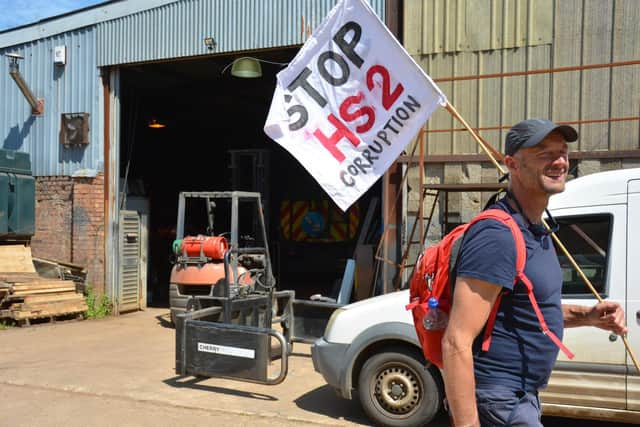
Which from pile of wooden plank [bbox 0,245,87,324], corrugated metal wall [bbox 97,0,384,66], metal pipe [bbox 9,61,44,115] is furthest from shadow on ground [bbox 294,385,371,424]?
metal pipe [bbox 9,61,44,115]

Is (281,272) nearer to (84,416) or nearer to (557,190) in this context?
(84,416)

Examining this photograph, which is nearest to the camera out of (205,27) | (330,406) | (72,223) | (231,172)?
(330,406)

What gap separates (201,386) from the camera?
24.9 ft

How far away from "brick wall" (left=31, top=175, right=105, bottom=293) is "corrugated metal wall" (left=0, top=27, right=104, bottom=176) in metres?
0.33

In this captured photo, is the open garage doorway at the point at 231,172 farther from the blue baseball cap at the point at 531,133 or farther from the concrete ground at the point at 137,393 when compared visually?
the blue baseball cap at the point at 531,133

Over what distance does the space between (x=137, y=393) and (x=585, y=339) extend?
4699 mm

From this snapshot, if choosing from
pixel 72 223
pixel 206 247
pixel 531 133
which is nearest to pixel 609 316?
pixel 531 133

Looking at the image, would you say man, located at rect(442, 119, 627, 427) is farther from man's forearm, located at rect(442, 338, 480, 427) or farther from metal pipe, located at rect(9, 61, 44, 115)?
metal pipe, located at rect(9, 61, 44, 115)

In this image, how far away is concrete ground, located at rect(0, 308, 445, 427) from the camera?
6.35 m

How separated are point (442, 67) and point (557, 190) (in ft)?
27.2

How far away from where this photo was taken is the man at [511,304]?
2.35 metres

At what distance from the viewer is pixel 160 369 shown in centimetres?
852

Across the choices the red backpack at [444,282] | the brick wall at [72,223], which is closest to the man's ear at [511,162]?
the red backpack at [444,282]

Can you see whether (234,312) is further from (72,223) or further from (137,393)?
(72,223)
